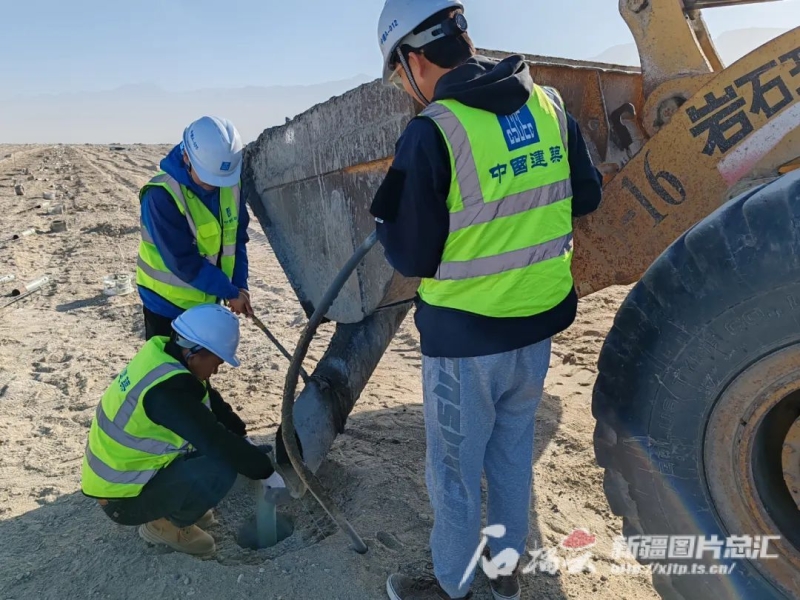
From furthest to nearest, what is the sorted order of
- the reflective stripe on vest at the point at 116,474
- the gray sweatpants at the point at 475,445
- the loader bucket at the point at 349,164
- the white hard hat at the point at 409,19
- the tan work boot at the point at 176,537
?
the loader bucket at the point at 349,164, the tan work boot at the point at 176,537, the reflective stripe on vest at the point at 116,474, the gray sweatpants at the point at 475,445, the white hard hat at the point at 409,19

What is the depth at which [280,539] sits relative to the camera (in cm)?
322

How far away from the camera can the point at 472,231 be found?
6.23 ft

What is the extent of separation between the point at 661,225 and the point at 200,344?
1938 mm

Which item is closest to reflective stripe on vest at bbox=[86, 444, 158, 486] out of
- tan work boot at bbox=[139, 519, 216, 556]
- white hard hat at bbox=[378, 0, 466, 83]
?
tan work boot at bbox=[139, 519, 216, 556]

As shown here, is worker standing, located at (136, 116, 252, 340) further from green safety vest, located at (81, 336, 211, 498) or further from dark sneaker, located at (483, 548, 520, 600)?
dark sneaker, located at (483, 548, 520, 600)

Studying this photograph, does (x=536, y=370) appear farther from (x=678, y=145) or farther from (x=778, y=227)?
(x=678, y=145)

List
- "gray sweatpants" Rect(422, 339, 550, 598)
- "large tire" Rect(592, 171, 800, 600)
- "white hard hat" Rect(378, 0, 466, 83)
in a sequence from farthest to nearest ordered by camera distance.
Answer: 1. "gray sweatpants" Rect(422, 339, 550, 598)
2. "white hard hat" Rect(378, 0, 466, 83)
3. "large tire" Rect(592, 171, 800, 600)

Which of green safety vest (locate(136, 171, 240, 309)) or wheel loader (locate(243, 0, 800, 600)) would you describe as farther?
green safety vest (locate(136, 171, 240, 309))

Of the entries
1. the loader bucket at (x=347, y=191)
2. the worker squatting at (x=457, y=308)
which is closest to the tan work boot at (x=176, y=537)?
the worker squatting at (x=457, y=308)

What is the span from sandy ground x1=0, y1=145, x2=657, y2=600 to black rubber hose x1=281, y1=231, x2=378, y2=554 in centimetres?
17

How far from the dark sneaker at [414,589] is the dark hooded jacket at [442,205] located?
973 mm

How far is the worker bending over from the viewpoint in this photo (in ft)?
8.84

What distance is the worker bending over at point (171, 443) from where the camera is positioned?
269 centimetres
